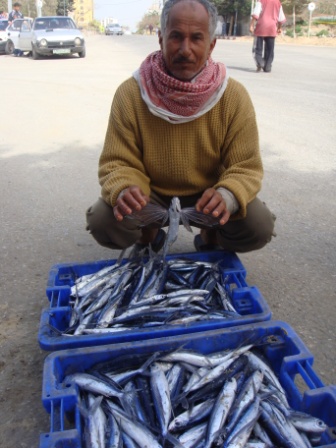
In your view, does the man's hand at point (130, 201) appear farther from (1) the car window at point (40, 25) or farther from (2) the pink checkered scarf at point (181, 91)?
(1) the car window at point (40, 25)

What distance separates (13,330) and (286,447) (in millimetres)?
1821

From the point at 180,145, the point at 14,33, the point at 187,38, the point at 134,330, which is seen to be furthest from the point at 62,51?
the point at 134,330

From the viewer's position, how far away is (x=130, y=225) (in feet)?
10.5

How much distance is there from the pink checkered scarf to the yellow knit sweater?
0.22ft

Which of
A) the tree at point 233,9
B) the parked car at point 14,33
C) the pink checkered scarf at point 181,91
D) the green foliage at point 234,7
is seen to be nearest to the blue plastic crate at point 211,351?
the pink checkered scarf at point 181,91

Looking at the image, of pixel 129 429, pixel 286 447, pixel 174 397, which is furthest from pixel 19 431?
pixel 286 447

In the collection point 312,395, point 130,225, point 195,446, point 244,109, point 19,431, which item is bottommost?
point 19,431

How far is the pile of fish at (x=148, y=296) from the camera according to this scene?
274 cm

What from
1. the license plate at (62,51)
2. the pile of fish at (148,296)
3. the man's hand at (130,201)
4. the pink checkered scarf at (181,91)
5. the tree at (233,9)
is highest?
the tree at (233,9)

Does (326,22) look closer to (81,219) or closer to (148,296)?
(81,219)

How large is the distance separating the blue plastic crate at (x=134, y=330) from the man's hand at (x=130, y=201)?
609 millimetres

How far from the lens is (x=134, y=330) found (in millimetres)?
2549

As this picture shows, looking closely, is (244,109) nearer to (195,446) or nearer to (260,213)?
(260,213)

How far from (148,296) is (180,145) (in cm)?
98
